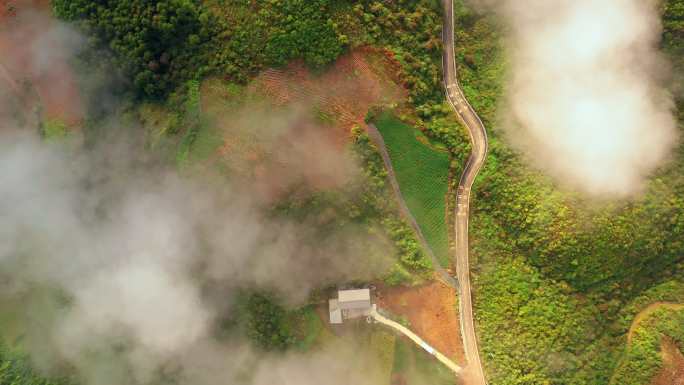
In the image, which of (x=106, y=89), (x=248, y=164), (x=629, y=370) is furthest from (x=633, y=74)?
(x=106, y=89)

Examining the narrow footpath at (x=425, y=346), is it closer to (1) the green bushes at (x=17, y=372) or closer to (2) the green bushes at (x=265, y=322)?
(2) the green bushes at (x=265, y=322)

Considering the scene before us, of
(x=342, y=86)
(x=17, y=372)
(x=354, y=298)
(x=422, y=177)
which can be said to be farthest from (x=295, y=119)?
(x=17, y=372)

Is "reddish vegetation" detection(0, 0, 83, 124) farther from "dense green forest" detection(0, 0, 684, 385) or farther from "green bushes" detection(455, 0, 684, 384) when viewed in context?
"green bushes" detection(455, 0, 684, 384)

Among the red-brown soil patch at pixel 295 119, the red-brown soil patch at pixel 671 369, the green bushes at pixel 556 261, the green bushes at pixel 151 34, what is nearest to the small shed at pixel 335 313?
the red-brown soil patch at pixel 295 119

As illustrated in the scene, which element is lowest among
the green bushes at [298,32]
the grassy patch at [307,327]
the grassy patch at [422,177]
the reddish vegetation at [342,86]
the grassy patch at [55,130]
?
the grassy patch at [307,327]

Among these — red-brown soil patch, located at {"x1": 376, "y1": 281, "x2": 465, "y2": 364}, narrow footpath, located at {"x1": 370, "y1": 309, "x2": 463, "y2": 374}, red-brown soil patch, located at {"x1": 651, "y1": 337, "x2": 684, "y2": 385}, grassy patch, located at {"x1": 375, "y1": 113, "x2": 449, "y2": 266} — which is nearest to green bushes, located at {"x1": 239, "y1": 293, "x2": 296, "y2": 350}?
red-brown soil patch, located at {"x1": 376, "y1": 281, "x2": 465, "y2": 364}

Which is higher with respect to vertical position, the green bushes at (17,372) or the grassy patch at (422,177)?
the grassy patch at (422,177)

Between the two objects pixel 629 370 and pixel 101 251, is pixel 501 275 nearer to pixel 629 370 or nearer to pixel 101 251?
pixel 629 370
